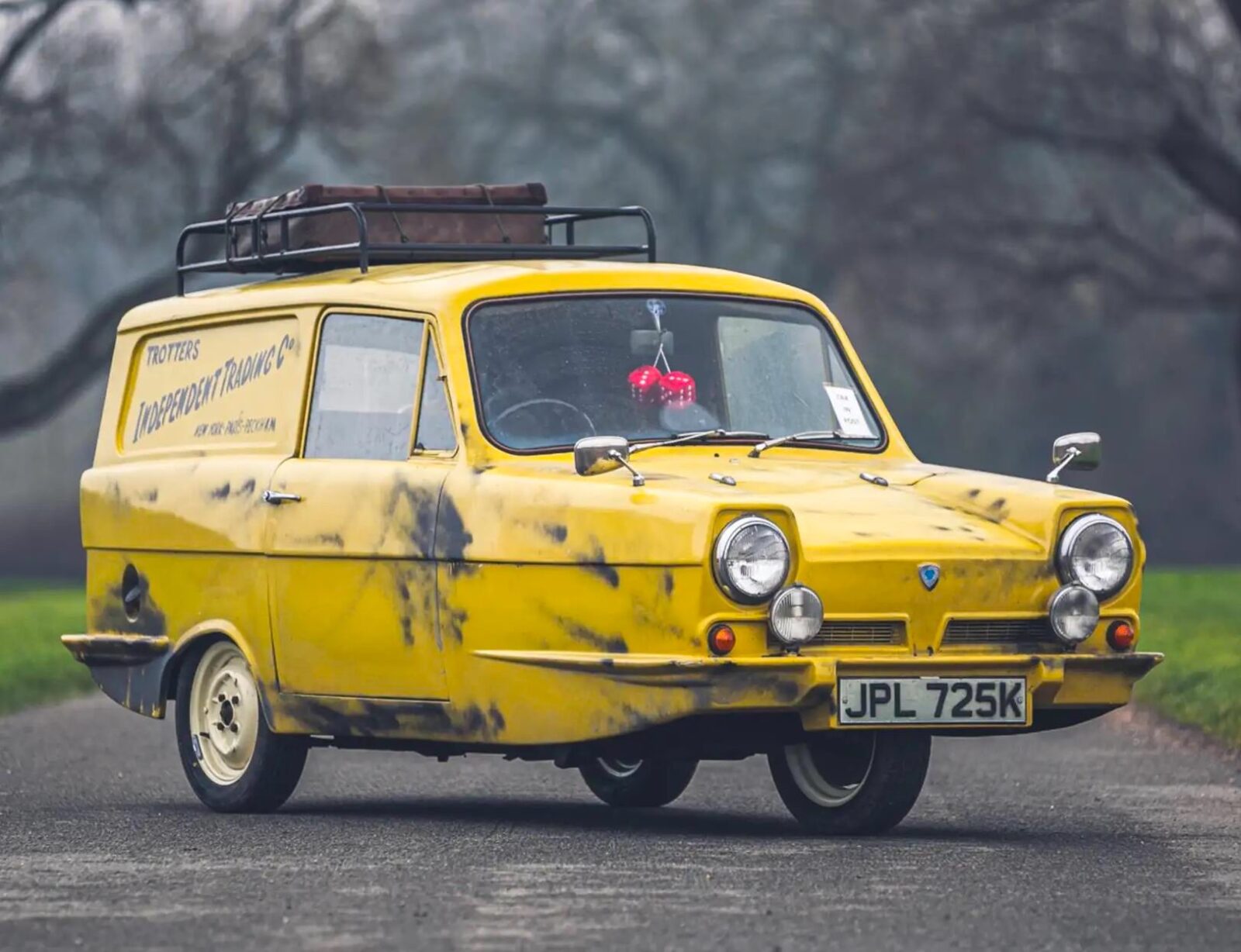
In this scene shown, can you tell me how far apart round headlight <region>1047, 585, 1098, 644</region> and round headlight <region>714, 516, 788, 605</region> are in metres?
0.97

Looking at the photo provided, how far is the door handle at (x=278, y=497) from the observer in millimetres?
10219

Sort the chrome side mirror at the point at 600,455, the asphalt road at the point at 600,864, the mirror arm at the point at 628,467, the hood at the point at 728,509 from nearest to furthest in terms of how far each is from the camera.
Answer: the asphalt road at the point at 600,864
the hood at the point at 728,509
the mirror arm at the point at 628,467
the chrome side mirror at the point at 600,455

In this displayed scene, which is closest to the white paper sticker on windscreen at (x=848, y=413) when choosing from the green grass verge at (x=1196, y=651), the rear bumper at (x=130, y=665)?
the rear bumper at (x=130, y=665)

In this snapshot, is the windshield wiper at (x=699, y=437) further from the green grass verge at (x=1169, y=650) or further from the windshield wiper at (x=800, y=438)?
the green grass verge at (x=1169, y=650)

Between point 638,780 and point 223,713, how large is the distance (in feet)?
5.02

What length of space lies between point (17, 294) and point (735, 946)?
3443cm

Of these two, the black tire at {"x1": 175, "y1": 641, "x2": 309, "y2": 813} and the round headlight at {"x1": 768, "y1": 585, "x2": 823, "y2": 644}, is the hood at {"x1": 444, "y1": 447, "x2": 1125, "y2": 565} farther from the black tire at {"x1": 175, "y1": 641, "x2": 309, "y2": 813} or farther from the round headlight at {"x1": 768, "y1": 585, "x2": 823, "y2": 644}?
the black tire at {"x1": 175, "y1": 641, "x2": 309, "y2": 813}

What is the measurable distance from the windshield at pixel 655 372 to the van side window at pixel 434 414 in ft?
0.44

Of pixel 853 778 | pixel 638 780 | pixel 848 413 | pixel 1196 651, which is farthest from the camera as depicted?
pixel 1196 651

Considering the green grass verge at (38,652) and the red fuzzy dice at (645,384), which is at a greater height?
the red fuzzy dice at (645,384)

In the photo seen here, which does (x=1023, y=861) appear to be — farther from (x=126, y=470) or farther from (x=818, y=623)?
(x=126, y=470)

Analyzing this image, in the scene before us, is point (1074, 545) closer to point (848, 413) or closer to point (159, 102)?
point (848, 413)

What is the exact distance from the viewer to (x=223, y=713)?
421 inches

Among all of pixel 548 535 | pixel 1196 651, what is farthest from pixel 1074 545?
pixel 1196 651
